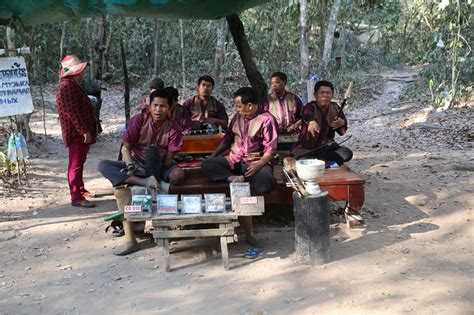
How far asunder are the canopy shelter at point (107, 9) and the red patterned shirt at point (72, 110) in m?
0.92

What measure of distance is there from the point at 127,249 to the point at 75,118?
178cm

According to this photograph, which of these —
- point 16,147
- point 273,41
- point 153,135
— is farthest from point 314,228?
point 273,41

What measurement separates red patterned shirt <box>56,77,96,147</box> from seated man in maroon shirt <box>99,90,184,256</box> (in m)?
1.04

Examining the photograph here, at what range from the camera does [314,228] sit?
3.66 m

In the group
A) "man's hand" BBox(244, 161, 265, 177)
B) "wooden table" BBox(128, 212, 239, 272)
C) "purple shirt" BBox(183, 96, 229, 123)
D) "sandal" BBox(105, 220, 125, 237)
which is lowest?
"sandal" BBox(105, 220, 125, 237)

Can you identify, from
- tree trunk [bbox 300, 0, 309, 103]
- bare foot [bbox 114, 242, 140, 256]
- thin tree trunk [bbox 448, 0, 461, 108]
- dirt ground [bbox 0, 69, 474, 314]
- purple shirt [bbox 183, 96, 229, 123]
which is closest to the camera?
dirt ground [bbox 0, 69, 474, 314]

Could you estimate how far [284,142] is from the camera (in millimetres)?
5758

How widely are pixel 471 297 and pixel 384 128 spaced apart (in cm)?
726

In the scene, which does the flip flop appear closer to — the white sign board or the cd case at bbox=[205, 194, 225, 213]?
the cd case at bbox=[205, 194, 225, 213]

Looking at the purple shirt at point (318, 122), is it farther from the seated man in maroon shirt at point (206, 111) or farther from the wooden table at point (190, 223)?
the wooden table at point (190, 223)

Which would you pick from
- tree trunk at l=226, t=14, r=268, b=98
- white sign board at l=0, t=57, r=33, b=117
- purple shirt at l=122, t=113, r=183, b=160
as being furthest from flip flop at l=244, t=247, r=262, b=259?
tree trunk at l=226, t=14, r=268, b=98

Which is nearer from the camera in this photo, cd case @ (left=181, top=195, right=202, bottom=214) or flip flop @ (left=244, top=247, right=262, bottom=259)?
cd case @ (left=181, top=195, right=202, bottom=214)

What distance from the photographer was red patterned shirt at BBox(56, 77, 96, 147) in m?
5.10

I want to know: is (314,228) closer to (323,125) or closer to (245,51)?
(323,125)
